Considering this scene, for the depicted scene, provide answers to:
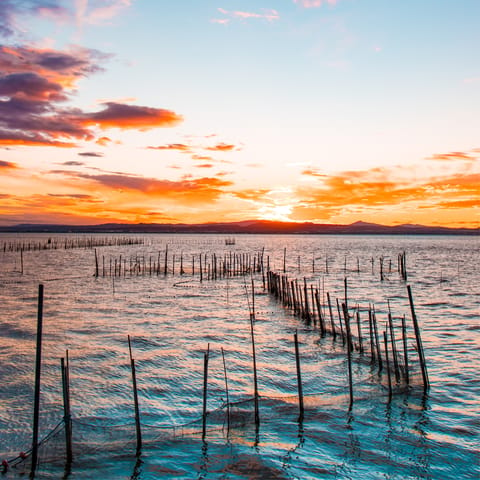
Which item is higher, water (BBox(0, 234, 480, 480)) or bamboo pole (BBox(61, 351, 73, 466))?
bamboo pole (BBox(61, 351, 73, 466))

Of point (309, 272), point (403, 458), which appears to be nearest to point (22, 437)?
point (403, 458)

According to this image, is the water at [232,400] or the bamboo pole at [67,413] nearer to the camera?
the bamboo pole at [67,413]

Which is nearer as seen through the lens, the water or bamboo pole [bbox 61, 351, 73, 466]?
bamboo pole [bbox 61, 351, 73, 466]

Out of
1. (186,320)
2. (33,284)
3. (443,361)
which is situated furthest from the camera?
(33,284)

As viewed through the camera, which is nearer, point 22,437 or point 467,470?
point 467,470

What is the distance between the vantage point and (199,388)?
13242mm

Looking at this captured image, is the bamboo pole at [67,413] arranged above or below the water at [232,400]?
above

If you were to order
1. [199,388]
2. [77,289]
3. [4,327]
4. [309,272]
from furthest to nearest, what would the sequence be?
[309,272]
[77,289]
[4,327]
[199,388]

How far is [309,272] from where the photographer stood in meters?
53.1

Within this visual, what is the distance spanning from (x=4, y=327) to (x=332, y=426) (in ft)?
52.9

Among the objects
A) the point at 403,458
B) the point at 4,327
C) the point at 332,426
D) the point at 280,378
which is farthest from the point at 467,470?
the point at 4,327

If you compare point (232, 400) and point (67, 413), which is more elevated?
point (67, 413)

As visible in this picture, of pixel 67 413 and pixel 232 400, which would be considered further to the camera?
pixel 232 400

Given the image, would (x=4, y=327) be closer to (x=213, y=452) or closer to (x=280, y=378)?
(x=280, y=378)
